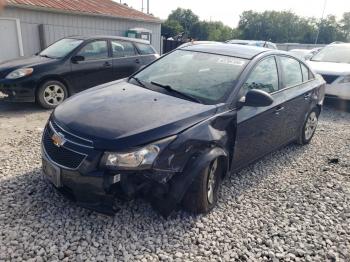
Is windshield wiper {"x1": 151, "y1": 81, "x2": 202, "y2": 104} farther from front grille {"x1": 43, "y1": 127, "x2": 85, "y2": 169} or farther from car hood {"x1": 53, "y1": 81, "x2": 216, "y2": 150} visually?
front grille {"x1": 43, "y1": 127, "x2": 85, "y2": 169}

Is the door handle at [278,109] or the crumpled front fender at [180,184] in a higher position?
the door handle at [278,109]

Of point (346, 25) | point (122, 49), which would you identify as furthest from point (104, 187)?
point (346, 25)

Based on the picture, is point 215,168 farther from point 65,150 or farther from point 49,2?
point 49,2

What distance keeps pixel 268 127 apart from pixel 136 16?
13.3 metres

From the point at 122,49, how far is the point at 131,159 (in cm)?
566

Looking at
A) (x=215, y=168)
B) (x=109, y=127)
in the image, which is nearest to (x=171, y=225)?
(x=215, y=168)

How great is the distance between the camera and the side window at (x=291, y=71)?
4.39m

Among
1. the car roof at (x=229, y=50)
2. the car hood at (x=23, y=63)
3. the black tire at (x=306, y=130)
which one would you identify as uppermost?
the car roof at (x=229, y=50)

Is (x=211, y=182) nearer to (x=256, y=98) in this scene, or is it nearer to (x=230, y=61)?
(x=256, y=98)

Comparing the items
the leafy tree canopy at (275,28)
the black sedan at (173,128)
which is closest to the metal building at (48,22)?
the black sedan at (173,128)

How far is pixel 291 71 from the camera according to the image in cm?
461

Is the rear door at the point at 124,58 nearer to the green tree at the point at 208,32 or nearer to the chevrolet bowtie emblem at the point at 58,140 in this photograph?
the chevrolet bowtie emblem at the point at 58,140

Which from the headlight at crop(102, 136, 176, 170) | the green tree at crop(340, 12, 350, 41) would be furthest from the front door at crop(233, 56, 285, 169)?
the green tree at crop(340, 12, 350, 41)

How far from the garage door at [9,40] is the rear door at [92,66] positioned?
18.5 ft
